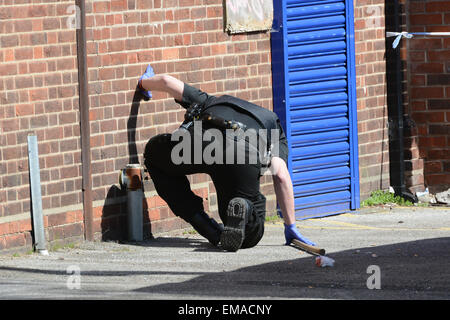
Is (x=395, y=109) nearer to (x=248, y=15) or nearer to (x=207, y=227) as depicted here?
(x=248, y=15)

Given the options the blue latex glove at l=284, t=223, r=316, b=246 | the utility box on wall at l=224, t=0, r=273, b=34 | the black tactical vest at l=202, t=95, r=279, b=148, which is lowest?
the blue latex glove at l=284, t=223, r=316, b=246

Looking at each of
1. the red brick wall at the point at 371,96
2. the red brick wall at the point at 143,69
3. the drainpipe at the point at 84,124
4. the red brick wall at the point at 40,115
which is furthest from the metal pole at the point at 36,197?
the red brick wall at the point at 371,96

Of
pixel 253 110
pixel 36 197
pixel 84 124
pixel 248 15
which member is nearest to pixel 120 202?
pixel 84 124

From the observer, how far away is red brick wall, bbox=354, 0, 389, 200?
1173cm

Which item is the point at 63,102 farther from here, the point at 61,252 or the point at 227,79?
the point at 227,79

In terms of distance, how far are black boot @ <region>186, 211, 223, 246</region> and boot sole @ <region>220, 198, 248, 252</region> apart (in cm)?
30

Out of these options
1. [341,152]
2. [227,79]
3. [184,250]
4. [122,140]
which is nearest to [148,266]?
[184,250]

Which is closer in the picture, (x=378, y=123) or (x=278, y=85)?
(x=278, y=85)

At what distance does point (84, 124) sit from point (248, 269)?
83.1 inches

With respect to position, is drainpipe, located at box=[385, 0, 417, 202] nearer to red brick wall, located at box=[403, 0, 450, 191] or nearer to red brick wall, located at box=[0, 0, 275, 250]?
red brick wall, located at box=[403, 0, 450, 191]

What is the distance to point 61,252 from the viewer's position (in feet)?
30.2

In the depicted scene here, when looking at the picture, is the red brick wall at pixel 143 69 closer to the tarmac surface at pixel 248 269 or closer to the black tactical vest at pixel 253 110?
the tarmac surface at pixel 248 269

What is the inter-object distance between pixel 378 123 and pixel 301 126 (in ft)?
4.35

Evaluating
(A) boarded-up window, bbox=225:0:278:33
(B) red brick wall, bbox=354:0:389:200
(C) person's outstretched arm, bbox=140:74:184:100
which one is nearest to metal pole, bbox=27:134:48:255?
(C) person's outstretched arm, bbox=140:74:184:100
